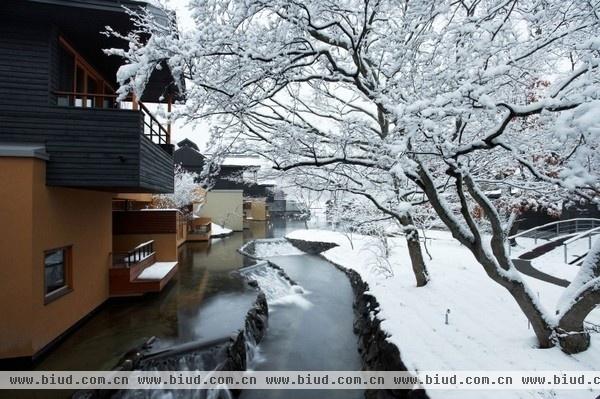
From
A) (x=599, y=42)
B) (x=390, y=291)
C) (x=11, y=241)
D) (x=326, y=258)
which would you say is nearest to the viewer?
(x=599, y=42)

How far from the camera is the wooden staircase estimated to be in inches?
372

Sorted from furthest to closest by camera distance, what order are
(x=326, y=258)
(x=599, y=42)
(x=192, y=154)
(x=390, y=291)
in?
(x=192, y=154), (x=326, y=258), (x=390, y=291), (x=599, y=42)

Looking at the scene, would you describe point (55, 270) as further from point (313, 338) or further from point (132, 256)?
point (313, 338)

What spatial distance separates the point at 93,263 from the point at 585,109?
9.34 meters

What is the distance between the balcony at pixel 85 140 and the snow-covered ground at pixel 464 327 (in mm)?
5868

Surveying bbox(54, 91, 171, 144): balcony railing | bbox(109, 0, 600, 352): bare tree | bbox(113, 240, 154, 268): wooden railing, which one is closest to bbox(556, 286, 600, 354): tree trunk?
bbox(109, 0, 600, 352): bare tree

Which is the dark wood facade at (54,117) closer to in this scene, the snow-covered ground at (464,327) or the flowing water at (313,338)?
the flowing water at (313,338)

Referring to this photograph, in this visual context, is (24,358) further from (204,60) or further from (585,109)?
(585,109)

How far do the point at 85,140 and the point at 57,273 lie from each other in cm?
265

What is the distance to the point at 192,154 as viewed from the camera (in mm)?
35438

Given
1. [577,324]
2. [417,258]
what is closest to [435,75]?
[577,324]

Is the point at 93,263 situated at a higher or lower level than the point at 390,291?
higher

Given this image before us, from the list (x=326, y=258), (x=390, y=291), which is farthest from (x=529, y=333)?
(x=326, y=258)

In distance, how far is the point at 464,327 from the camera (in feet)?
21.2
